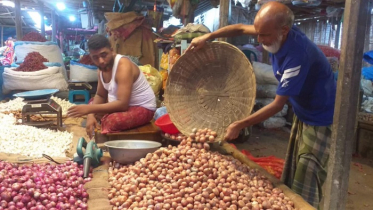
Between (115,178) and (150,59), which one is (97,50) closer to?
(115,178)

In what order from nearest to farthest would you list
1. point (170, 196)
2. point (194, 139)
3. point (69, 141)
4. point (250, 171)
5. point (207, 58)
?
point (170, 196)
point (250, 171)
point (194, 139)
point (207, 58)
point (69, 141)

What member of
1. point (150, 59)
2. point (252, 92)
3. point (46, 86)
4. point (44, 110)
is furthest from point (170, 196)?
point (150, 59)

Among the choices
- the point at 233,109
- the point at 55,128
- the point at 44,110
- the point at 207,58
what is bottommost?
the point at 55,128

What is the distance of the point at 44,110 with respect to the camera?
396 centimetres

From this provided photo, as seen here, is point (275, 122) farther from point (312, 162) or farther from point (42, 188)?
point (42, 188)

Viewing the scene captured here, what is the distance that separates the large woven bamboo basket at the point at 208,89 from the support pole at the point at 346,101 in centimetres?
121

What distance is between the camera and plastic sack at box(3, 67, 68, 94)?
5.97 metres

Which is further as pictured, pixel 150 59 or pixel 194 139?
pixel 150 59

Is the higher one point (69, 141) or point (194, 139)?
point (194, 139)

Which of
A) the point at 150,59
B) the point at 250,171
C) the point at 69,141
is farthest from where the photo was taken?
the point at 150,59

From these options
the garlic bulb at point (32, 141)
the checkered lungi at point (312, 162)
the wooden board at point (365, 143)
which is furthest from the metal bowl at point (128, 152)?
the wooden board at point (365, 143)

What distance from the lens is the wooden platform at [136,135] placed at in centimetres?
325

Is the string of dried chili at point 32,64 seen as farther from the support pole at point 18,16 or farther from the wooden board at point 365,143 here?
the wooden board at point 365,143

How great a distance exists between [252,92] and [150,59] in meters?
5.02
